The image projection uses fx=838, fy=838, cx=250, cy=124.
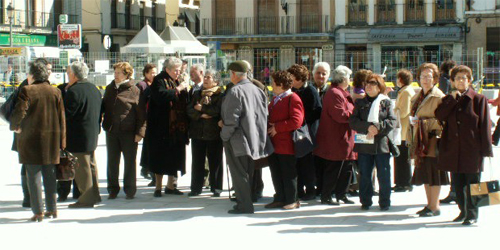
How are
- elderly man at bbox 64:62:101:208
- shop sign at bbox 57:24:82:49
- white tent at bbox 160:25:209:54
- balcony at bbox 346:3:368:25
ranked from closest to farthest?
elderly man at bbox 64:62:101:208 < shop sign at bbox 57:24:82:49 < white tent at bbox 160:25:209:54 < balcony at bbox 346:3:368:25

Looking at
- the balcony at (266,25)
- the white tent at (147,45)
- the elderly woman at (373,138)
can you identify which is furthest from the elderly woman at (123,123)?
the balcony at (266,25)

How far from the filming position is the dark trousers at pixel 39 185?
899 centimetres

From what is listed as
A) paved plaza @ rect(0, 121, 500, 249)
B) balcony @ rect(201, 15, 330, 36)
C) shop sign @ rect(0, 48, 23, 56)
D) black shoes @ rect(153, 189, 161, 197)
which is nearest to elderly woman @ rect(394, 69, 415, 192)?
paved plaza @ rect(0, 121, 500, 249)

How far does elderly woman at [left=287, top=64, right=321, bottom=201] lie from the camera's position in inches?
404

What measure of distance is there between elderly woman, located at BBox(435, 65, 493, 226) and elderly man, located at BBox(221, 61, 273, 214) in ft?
6.61

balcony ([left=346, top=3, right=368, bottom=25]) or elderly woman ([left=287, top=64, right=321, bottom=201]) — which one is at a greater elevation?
balcony ([left=346, top=3, right=368, bottom=25])

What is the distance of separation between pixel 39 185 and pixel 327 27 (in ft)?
120

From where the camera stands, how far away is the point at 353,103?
406 inches

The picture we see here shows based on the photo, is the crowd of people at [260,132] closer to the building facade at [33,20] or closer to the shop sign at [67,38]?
the shop sign at [67,38]

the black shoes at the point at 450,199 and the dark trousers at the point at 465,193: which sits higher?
the dark trousers at the point at 465,193

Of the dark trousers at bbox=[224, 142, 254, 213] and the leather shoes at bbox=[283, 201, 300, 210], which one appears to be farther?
the leather shoes at bbox=[283, 201, 300, 210]

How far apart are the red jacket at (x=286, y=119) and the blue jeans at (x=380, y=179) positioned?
84cm

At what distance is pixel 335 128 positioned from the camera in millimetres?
10008

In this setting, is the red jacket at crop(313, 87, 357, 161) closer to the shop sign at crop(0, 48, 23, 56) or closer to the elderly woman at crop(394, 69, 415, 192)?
the elderly woman at crop(394, 69, 415, 192)
